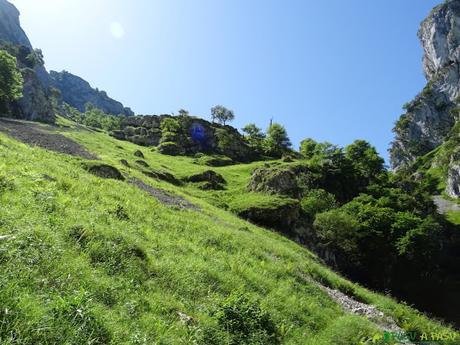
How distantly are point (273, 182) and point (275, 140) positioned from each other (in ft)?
235

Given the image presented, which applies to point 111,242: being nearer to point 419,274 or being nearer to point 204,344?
point 204,344

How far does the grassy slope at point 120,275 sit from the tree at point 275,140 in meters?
104

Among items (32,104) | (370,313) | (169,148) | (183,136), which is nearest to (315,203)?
(370,313)

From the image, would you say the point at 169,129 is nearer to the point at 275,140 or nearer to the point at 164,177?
the point at 275,140

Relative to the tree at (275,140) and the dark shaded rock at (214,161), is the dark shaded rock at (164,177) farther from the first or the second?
the tree at (275,140)

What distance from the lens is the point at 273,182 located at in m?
55.8

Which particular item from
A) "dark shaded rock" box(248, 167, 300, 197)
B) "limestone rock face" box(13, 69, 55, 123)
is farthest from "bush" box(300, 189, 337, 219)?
"limestone rock face" box(13, 69, 55, 123)

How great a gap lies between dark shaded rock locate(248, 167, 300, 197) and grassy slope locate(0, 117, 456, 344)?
3541cm

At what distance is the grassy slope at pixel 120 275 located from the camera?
21.6ft

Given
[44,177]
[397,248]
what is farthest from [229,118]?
[44,177]

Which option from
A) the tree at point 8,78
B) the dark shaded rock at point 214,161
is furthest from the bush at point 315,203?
the tree at point 8,78

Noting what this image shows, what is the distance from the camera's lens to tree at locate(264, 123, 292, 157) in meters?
123

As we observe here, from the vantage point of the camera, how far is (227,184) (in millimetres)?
63969

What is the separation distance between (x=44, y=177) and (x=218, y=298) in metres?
9.24
